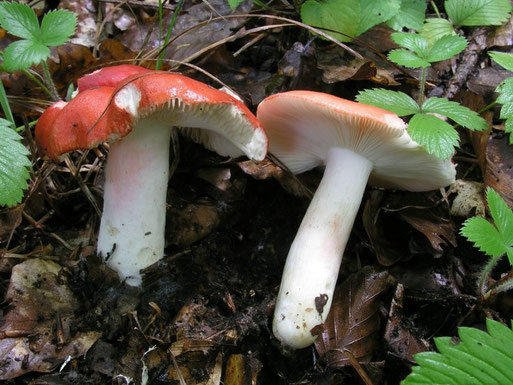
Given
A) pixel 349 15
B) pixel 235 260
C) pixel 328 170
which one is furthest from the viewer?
pixel 349 15

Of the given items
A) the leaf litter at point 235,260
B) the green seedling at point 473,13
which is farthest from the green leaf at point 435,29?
the leaf litter at point 235,260

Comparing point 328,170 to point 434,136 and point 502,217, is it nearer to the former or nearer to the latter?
point 434,136

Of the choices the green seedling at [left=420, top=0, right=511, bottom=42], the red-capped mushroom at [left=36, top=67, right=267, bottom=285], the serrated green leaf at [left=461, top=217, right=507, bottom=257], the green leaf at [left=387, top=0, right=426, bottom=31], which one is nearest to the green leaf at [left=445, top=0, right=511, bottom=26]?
the green seedling at [left=420, top=0, right=511, bottom=42]

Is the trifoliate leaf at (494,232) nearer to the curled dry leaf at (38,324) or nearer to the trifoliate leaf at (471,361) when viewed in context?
the trifoliate leaf at (471,361)

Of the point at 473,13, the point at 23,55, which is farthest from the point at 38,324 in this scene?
the point at 473,13

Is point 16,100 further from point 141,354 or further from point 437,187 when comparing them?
point 437,187
